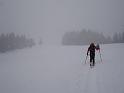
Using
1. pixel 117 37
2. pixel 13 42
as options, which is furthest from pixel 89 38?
pixel 13 42

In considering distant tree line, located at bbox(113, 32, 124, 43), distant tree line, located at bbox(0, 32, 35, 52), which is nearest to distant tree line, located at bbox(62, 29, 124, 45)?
distant tree line, located at bbox(113, 32, 124, 43)

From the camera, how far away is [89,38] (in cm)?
5025

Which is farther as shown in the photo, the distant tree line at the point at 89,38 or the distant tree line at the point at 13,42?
the distant tree line at the point at 13,42

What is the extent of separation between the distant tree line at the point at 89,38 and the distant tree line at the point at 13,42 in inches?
403

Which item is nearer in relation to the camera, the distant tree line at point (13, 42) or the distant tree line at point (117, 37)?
the distant tree line at point (117, 37)

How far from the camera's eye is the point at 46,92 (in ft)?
34.4

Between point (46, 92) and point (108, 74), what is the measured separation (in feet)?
10.6

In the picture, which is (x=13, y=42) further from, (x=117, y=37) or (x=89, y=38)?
(x=117, y=37)

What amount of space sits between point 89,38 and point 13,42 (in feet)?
68.1

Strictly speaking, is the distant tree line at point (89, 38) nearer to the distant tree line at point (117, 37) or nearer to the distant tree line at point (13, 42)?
the distant tree line at point (117, 37)

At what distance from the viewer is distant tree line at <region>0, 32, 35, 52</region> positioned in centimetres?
5405

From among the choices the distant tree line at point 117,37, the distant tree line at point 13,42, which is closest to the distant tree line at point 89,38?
the distant tree line at point 117,37

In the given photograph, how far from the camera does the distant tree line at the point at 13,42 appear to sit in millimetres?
54053

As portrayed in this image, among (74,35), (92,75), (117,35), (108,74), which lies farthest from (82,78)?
(74,35)
